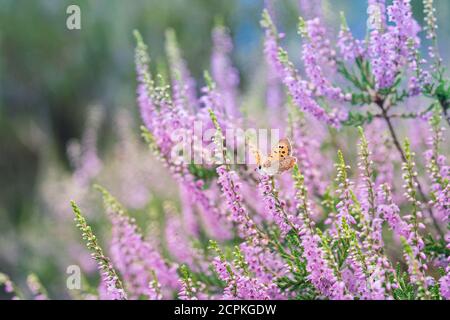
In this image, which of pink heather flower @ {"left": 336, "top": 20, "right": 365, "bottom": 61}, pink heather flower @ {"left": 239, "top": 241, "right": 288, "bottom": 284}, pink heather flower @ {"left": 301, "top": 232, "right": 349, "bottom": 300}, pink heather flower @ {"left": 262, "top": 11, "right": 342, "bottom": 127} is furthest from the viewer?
pink heather flower @ {"left": 336, "top": 20, "right": 365, "bottom": 61}

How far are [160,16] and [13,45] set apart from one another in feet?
10.2

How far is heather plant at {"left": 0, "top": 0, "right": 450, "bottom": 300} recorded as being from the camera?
2631mm

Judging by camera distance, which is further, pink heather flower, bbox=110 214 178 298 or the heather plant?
pink heather flower, bbox=110 214 178 298

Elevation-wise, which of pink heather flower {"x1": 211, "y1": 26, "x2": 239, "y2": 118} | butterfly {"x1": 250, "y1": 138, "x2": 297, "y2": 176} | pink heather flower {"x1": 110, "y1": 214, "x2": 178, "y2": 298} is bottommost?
pink heather flower {"x1": 110, "y1": 214, "x2": 178, "y2": 298}

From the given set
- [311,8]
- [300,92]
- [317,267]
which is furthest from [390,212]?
[311,8]

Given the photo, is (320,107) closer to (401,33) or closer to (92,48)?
(401,33)

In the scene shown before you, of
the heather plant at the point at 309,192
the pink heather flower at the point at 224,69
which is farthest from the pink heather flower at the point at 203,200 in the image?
the pink heather flower at the point at 224,69

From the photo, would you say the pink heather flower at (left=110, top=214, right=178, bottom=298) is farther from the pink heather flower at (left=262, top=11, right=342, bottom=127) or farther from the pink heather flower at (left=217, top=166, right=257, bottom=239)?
the pink heather flower at (left=262, top=11, right=342, bottom=127)

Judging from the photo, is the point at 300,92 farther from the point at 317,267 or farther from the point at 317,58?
the point at 317,267

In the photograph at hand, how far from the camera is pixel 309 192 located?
12.9ft

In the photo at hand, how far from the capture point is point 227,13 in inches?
521

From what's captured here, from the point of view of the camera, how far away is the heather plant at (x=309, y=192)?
2.63 meters

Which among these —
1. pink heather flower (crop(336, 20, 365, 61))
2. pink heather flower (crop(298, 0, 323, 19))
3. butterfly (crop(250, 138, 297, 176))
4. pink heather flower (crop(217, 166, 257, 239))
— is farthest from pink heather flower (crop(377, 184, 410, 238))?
pink heather flower (crop(298, 0, 323, 19))

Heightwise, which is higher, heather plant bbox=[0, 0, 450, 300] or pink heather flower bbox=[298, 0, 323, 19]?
pink heather flower bbox=[298, 0, 323, 19]
